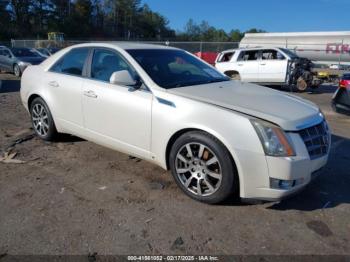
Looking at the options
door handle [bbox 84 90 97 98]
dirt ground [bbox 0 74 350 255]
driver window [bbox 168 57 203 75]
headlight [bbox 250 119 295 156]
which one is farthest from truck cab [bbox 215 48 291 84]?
headlight [bbox 250 119 295 156]

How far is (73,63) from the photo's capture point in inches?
200

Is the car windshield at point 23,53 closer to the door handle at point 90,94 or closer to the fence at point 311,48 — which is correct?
the fence at point 311,48

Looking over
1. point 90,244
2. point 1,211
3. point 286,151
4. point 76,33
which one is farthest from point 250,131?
point 76,33

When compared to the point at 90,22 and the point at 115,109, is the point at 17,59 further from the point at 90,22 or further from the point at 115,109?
the point at 90,22

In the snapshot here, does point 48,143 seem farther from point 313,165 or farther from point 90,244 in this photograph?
point 313,165

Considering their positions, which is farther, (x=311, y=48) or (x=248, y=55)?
(x=311, y=48)

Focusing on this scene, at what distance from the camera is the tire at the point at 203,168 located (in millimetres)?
3449

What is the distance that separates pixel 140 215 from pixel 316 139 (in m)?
1.93

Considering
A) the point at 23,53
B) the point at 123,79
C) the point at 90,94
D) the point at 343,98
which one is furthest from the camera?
the point at 23,53

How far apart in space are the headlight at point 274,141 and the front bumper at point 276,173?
55 mm

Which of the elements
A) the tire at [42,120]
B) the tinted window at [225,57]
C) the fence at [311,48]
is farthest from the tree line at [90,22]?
the tire at [42,120]

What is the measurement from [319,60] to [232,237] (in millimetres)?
28523

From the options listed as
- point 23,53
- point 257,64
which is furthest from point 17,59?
point 257,64

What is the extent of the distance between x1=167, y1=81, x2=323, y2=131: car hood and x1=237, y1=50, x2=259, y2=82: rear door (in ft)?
35.8
